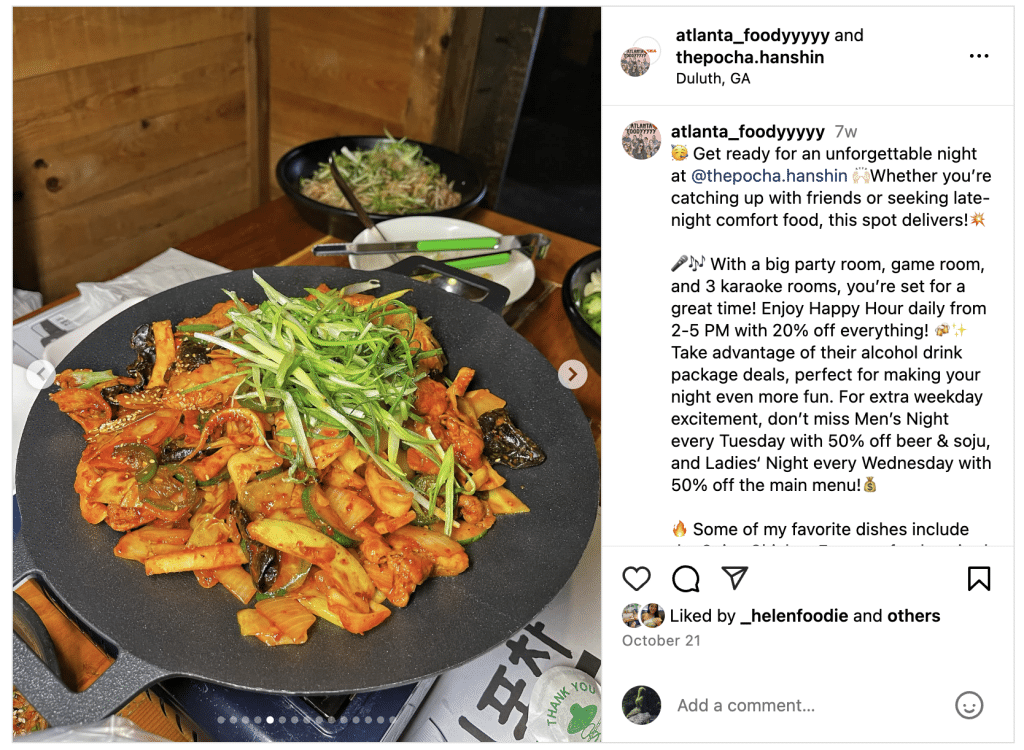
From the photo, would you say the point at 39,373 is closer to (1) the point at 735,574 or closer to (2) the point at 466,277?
(2) the point at 466,277

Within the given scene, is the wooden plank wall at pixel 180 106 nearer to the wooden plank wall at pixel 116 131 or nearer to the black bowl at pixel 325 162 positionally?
the wooden plank wall at pixel 116 131

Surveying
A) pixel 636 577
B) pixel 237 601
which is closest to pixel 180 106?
pixel 237 601

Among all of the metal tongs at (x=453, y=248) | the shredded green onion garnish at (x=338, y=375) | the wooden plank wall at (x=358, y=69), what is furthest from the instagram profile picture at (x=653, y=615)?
the wooden plank wall at (x=358, y=69)

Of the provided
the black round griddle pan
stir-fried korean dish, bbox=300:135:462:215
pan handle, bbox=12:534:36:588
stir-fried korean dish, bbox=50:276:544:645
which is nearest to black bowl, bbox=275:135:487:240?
stir-fried korean dish, bbox=300:135:462:215

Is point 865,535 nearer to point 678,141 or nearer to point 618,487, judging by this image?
point 618,487

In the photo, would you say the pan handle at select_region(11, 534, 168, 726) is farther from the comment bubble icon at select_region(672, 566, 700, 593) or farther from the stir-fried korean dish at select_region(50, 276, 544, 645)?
the comment bubble icon at select_region(672, 566, 700, 593)

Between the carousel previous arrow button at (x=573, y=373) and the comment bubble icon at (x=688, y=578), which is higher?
the comment bubble icon at (x=688, y=578)

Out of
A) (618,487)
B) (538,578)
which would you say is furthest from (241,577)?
(618,487)
